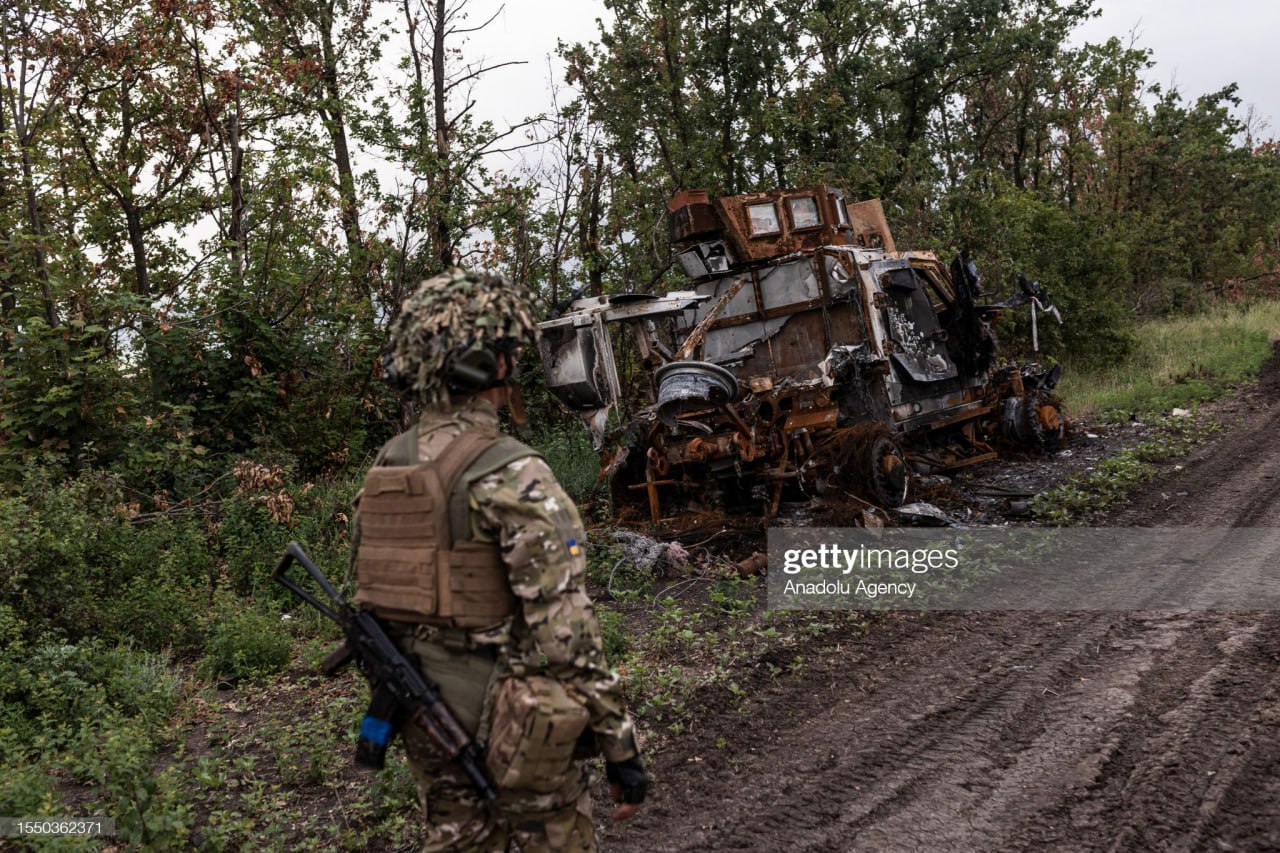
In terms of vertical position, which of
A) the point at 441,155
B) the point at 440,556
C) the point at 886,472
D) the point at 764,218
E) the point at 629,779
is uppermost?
the point at 441,155

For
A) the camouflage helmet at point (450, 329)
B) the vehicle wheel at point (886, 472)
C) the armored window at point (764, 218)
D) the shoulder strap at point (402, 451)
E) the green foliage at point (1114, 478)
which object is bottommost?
the green foliage at point (1114, 478)

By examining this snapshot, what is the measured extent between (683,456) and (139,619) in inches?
154

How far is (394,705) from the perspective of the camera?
2.41 meters

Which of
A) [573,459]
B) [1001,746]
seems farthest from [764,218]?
[1001,746]

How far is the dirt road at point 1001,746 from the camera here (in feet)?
11.7

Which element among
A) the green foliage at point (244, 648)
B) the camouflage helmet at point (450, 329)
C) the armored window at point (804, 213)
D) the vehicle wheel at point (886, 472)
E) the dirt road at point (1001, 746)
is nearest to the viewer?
the camouflage helmet at point (450, 329)

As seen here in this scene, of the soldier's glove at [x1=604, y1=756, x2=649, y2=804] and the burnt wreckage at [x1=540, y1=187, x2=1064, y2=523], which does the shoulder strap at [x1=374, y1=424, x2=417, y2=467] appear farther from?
the burnt wreckage at [x1=540, y1=187, x2=1064, y2=523]

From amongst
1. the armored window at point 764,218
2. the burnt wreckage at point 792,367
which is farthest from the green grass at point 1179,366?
the armored window at point 764,218

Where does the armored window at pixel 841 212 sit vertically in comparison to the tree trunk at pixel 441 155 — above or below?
below

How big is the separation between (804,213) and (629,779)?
25.3ft

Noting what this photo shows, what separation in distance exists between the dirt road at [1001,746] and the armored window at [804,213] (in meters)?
4.51

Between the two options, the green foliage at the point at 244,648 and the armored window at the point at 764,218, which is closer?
the green foliage at the point at 244,648

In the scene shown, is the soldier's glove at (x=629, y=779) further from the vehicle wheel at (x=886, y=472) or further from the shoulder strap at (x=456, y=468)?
the vehicle wheel at (x=886, y=472)

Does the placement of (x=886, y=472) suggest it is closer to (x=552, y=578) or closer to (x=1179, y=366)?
(x=552, y=578)
